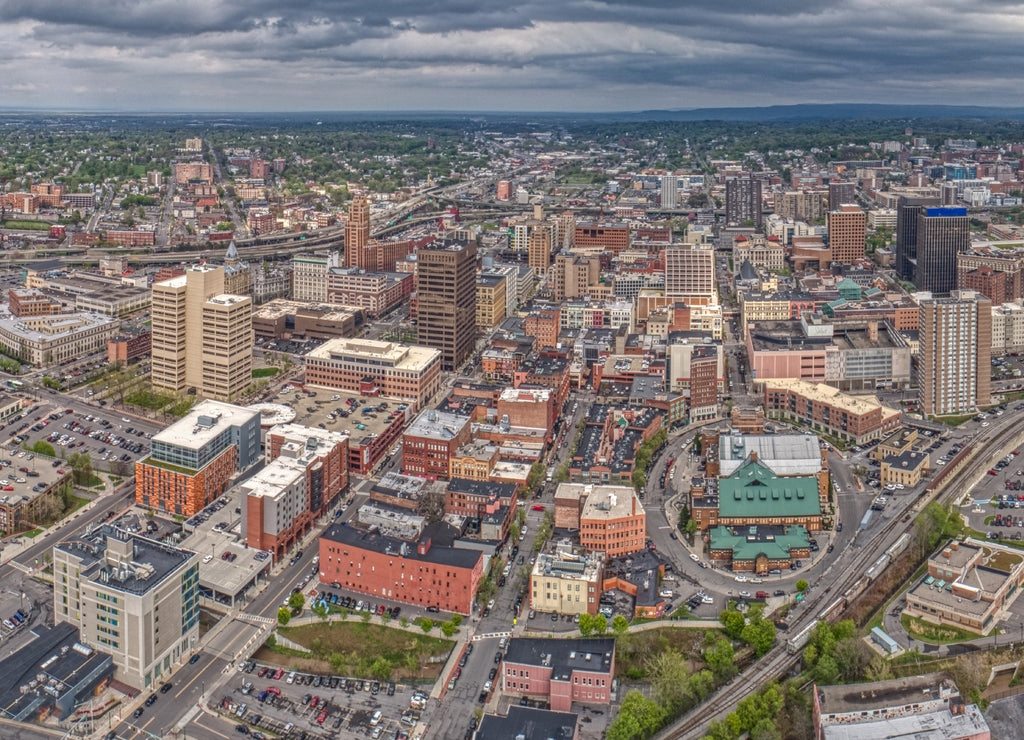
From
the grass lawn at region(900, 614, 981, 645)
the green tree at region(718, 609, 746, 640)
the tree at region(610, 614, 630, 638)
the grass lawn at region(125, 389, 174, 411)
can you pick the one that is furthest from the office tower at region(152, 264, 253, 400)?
the grass lawn at region(900, 614, 981, 645)

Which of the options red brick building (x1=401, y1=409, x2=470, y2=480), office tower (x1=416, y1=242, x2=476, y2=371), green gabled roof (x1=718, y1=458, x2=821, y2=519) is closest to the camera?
green gabled roof (x1=718, y1=458, x2=821, y2=519)

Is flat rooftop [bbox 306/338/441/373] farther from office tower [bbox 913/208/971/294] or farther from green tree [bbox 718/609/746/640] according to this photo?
office tower [bbox 913/208/971/294]

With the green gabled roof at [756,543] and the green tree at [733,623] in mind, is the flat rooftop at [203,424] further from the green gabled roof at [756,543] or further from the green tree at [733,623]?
the green tree at [733,623]

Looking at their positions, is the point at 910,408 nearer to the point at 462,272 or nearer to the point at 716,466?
the point at 716,466

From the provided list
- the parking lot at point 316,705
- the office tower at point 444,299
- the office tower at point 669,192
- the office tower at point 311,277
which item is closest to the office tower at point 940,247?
the office tower at point 444,299

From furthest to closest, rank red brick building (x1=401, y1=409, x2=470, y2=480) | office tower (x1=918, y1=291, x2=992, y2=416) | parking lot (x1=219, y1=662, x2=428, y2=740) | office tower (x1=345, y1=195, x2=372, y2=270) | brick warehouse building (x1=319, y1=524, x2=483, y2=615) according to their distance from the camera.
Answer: office tower (x1=345, y1=195, x2=372, y2=270) < office tower (x1=918, y1=291, x2=992, y2=416) < red brick building (x1=401, y1=409, x2=470, y2=480) < brick warehouse building (x1=319, y1=524, x2=483, y2=615) < parking lot (x1=219, y1=662, x2=428, y2=740)

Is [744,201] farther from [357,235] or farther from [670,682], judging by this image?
[670,682]

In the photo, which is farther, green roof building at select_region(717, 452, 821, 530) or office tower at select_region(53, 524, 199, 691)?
green roof building at select_region(717, 452, 821, 530)
